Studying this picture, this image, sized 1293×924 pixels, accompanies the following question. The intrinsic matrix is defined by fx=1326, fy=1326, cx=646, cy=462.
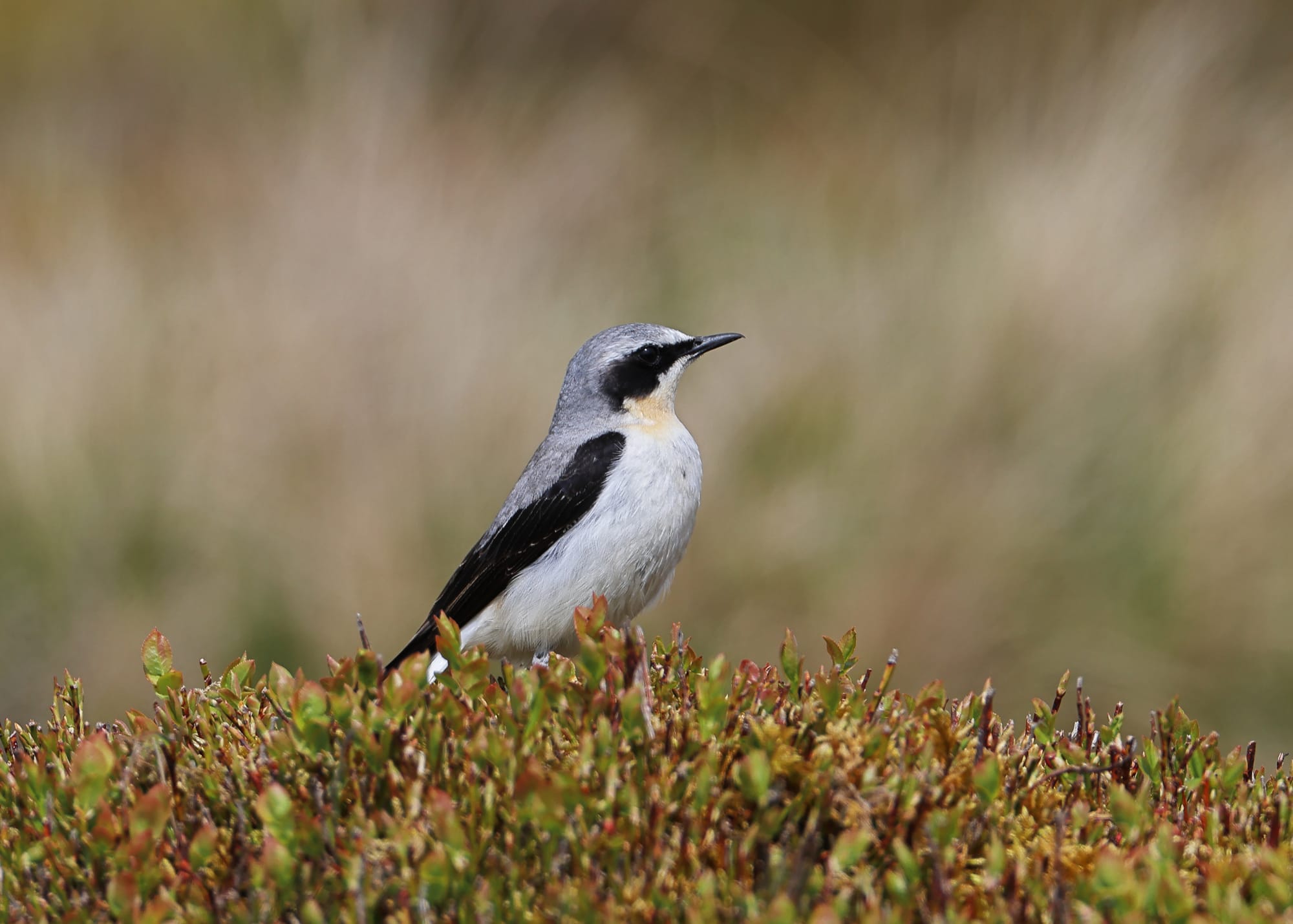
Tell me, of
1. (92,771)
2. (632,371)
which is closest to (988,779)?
(92,771)

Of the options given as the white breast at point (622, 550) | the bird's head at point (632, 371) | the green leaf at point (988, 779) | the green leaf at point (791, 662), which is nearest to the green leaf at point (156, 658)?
the green leaf at point (791, 662)

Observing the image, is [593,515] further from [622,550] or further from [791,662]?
[791,662]

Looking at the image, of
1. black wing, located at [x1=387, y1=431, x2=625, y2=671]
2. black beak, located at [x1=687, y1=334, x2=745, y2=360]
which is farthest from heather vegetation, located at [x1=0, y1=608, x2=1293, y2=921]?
black beak, located at [x1=687, y1=334, x2=745, y2=360]

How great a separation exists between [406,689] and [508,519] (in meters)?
2.64

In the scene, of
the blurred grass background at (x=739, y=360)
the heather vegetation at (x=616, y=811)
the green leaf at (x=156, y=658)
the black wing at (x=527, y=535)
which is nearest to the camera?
the heather vegetation at (x=616, y=811)

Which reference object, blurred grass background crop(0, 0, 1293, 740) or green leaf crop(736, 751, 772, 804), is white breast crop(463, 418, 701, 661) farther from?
blurred grass background crop(0, 0, 1293, 740)

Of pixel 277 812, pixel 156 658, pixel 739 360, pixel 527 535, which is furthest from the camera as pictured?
pixel 739 360

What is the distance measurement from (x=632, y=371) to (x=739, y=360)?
3459 millimetres

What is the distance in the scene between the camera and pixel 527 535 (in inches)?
211

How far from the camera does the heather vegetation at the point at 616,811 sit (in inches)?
96.3

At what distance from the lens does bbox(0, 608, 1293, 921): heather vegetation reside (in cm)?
245

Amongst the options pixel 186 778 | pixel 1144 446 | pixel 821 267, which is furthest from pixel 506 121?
pixel 186 778

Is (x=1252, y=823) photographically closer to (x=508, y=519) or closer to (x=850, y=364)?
(x=508, y=519)

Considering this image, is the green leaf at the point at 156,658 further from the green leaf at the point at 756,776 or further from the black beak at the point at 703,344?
the black beak at the point at 703,344
